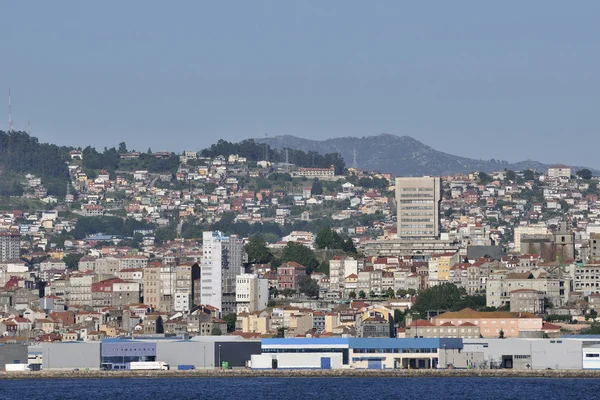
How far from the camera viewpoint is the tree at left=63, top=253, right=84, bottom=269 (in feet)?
453

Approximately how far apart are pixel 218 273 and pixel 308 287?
6412 mm

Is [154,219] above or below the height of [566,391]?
above

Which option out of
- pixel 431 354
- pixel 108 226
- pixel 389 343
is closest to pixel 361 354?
pixel 389 343

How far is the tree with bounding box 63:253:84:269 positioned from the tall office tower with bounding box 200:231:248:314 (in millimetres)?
34027

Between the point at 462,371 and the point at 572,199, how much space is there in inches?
3956

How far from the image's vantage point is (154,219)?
185000mm

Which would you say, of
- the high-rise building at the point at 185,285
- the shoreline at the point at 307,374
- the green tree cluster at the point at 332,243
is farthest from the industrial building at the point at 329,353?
the green tree cluster at the point at 332,243

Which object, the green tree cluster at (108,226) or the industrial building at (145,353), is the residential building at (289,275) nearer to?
the industrial building at (145,353)

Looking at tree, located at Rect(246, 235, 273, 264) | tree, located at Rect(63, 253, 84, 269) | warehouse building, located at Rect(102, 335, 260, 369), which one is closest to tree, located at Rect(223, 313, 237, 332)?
warehouse building, located at Rect(102, 335, 260, 369)

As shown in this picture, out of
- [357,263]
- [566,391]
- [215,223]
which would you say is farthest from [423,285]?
[215,223]

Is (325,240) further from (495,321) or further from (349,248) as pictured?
(495,321)

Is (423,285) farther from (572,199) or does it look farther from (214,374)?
(572,199)

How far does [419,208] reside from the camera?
124000 mm

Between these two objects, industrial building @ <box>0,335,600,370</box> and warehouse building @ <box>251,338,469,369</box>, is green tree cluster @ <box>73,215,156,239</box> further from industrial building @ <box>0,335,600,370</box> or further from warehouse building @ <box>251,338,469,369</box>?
warehouse building @ <box>251,338,469,369</box>
